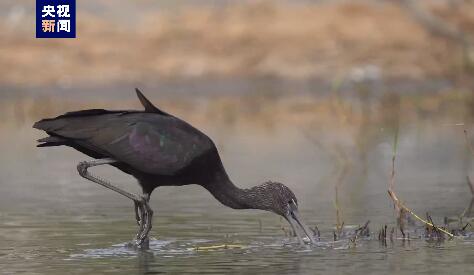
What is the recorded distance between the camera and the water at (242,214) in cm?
896

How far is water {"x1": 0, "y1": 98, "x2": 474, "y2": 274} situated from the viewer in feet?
29.4

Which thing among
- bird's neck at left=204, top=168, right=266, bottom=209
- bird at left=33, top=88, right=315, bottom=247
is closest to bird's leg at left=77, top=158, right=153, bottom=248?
bird at left=33, top=88, right=315, bottom=247

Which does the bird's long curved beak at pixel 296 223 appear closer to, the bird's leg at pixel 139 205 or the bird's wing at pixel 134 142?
the bird's wing at pixel 134 142

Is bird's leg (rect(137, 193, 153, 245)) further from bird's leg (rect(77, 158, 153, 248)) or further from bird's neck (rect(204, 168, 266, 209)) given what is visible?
bird's neck (rect(204, 168, 266, 209))

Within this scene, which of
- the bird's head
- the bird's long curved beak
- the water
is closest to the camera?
the water

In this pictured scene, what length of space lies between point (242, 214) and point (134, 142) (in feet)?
6.50

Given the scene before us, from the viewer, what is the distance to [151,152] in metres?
9.95

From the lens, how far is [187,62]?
2884cm

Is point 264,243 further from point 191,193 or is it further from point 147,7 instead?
point 147,7

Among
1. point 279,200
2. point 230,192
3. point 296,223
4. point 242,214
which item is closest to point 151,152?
point 230,192

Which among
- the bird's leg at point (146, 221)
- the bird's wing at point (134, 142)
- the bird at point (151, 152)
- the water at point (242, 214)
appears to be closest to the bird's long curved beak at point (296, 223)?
the bird at point (151, 152)

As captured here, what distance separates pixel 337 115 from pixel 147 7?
32.9 ft

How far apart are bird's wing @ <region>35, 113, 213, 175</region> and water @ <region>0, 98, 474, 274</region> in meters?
0.58

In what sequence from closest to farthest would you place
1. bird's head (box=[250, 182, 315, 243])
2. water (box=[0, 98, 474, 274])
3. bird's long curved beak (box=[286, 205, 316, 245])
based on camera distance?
water (box=[0, 98, 474, 274])
bird's long curved beak (box=[286, 205, 316, 245])
bird's head (box=[250, 182, 315, 243])
